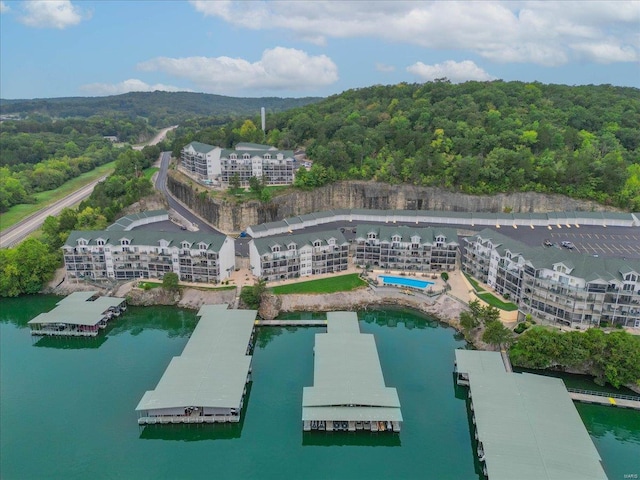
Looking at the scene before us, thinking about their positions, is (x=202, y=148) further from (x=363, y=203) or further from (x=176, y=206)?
(x=363, y=203)

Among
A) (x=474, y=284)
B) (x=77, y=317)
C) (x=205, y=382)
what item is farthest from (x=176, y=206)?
(x=474, y=284)

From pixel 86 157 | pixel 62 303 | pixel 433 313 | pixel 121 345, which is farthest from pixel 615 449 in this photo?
pixel 86 157

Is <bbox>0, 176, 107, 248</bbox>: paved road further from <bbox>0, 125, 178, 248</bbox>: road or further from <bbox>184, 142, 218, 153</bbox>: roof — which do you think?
<bbox>184, 142, 218, 153</bbox>: roof

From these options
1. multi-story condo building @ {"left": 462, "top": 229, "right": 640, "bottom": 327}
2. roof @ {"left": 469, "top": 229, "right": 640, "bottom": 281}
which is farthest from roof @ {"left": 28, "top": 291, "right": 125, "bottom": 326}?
roof @ {"left": 469, "top": 229, "right": 640, "bottom": 281}

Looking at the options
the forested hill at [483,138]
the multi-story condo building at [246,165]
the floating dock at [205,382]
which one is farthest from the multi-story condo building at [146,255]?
the forested hill at [483,138]

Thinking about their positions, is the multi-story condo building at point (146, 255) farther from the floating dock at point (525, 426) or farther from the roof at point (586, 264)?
the roof at point (586, 264)
